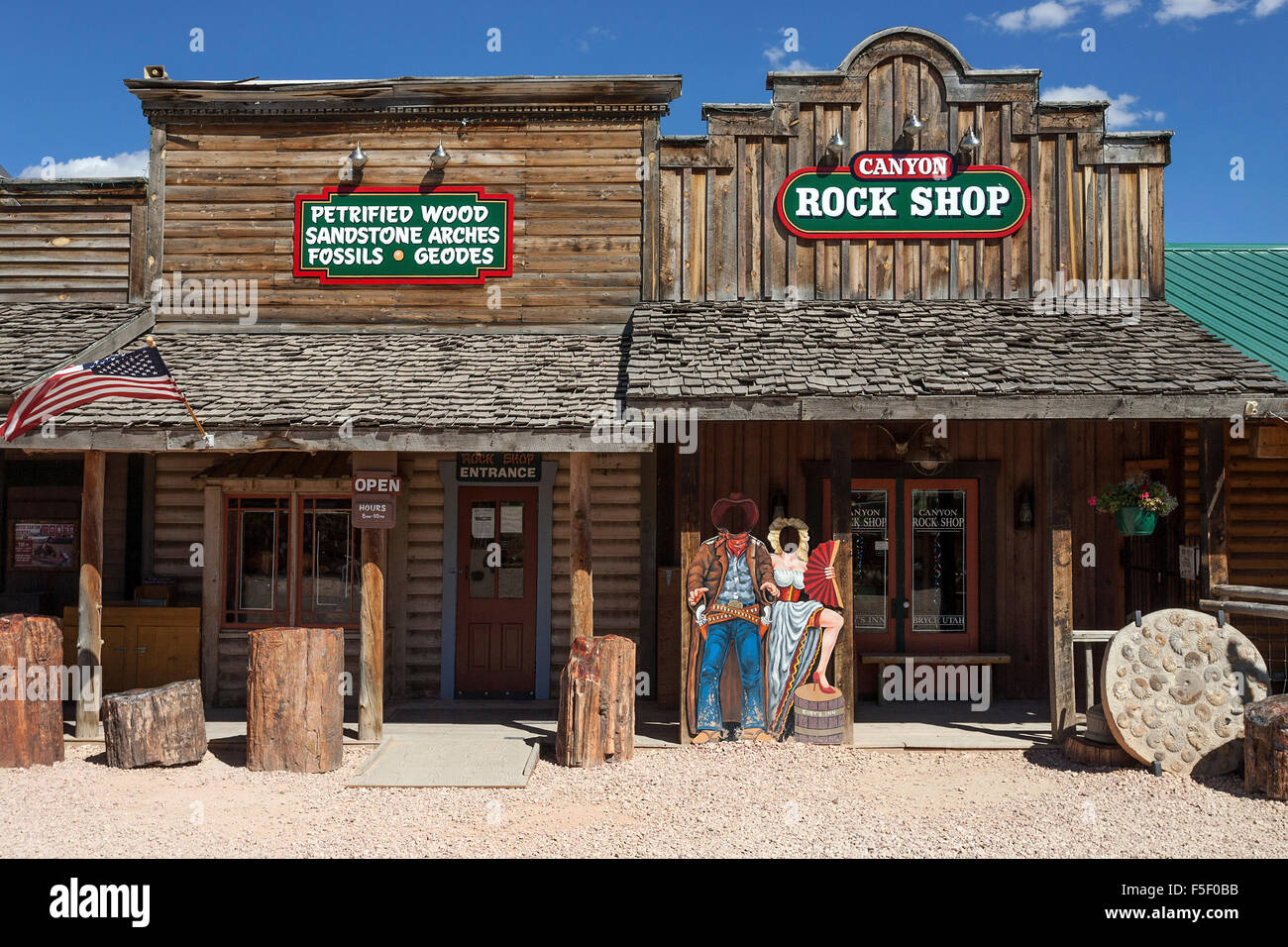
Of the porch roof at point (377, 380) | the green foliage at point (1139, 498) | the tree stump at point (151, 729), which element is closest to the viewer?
the tree stump at point (151, 729)

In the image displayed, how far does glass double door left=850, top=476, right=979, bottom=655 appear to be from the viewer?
32.1 ft

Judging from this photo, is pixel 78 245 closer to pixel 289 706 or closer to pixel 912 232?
pixel 289 706

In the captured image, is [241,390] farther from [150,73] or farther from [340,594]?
[150,73]

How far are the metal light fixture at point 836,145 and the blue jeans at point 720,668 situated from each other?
5.25 metres

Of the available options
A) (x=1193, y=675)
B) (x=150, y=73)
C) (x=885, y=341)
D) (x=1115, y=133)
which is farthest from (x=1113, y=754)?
(x=150, y=73)

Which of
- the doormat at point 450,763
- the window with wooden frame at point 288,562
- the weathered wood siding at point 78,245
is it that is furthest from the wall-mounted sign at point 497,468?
the weathered wood siding at point 78,245

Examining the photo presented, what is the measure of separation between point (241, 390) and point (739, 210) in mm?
5452

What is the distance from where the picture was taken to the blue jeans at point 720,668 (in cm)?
791

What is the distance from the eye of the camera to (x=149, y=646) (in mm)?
9383

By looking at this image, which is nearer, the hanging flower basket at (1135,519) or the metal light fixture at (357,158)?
the hanging flower basket at (1135,519)

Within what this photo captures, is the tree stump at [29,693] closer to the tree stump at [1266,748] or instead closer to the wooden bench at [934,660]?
the wooden bench at [934,660]

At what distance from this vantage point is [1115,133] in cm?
959

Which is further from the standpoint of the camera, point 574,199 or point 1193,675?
point 574,199

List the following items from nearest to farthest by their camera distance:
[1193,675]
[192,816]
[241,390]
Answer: [192,816]
[1193,675]
[241,390]
